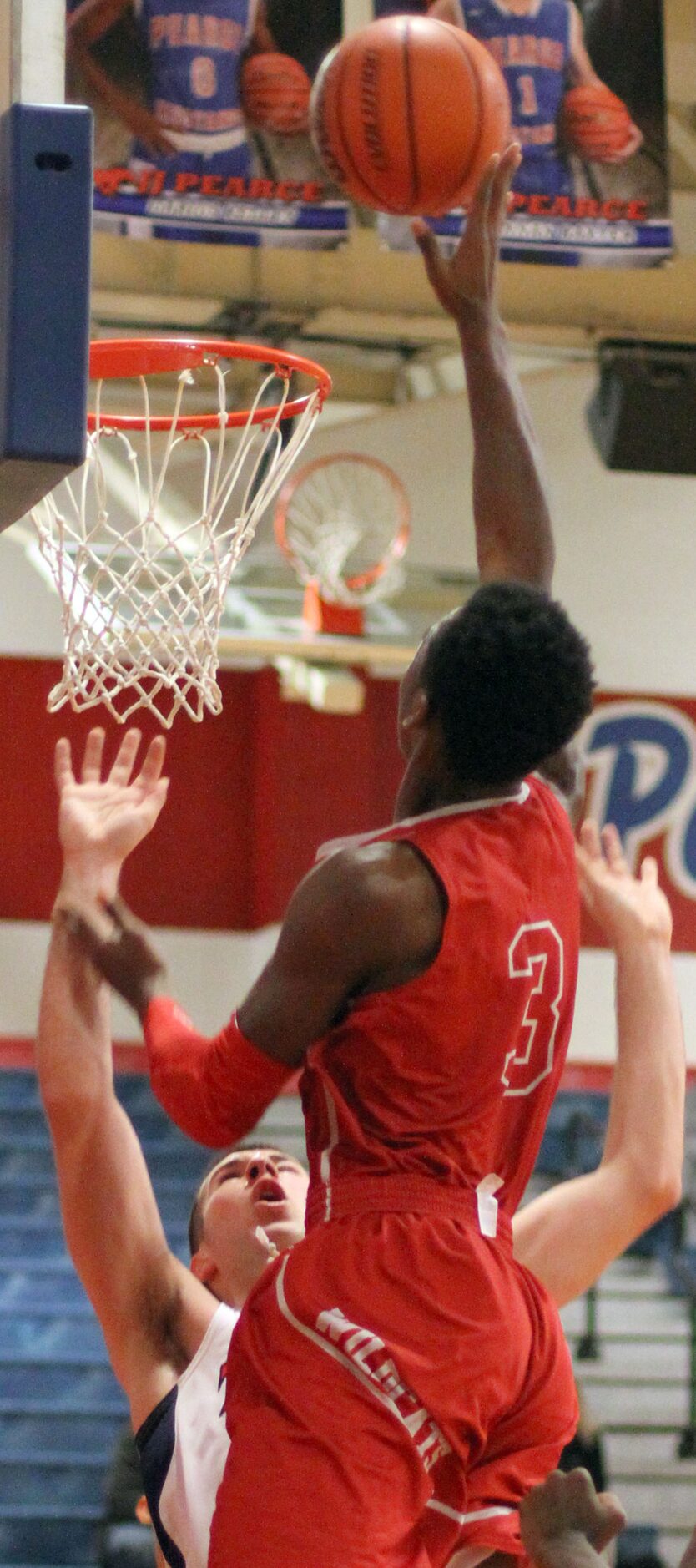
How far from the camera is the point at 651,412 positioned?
7.50 metres

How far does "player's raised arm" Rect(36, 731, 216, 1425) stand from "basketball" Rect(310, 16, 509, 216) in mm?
1081

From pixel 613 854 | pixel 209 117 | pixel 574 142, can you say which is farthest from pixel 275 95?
pixel 613 854

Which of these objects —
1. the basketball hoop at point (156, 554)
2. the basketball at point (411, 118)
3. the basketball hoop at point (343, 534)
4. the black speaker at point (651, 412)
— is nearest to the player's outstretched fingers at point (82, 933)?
the basketball hoop at point (156, 554)

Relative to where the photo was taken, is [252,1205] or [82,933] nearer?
[82,933]

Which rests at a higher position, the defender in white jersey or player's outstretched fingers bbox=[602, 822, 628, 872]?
player's outstretched fingers bbox=[602, 822, 628, 872]

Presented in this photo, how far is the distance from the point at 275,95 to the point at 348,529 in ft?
7.69

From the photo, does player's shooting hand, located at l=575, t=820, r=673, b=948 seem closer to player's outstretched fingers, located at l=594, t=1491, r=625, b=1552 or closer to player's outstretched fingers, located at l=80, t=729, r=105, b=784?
player's outstretched fingers, located at l=80, t=729, r=105, b=784

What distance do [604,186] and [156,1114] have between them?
4983 millimetres

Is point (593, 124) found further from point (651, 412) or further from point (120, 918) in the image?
point (120, 918)

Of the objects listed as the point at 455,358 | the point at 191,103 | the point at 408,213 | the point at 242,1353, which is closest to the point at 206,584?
the point at 408,213

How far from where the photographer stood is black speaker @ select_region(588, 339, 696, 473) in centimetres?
731

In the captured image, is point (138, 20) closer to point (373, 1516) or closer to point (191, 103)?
point (191, 103)

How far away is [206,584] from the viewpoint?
3301 mm

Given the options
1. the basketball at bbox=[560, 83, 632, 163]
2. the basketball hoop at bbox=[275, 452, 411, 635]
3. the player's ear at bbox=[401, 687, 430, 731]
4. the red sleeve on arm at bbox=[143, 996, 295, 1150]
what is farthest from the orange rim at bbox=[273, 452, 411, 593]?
the red sleeve on arm at bbox=[143, 996, 295, 1150]
